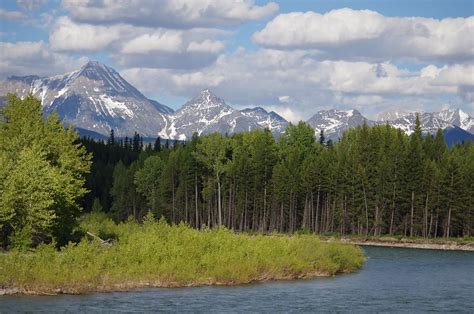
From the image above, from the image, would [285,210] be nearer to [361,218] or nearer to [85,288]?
[361,218]

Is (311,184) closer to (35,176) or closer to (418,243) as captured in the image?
(418,243)

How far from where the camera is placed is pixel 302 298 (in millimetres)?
57125

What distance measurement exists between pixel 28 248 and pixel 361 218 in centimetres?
7900

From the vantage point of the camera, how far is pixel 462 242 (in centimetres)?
12012

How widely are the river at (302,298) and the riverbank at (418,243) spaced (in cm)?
4251

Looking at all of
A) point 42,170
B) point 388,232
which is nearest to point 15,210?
point 42,170

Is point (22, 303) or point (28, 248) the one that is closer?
point (22, 303)

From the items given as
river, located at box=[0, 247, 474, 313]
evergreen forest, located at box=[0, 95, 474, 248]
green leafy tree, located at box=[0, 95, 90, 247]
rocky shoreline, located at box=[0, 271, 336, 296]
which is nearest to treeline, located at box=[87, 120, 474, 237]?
evergreen forest, located at box=[0, 95, 474, 248]

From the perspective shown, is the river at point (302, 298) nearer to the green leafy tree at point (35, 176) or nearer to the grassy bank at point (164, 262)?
the grassy bank at point (164, 262)

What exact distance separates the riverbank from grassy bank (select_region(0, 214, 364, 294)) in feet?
155

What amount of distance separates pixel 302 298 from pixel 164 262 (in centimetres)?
1191

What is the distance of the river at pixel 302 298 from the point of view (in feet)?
168

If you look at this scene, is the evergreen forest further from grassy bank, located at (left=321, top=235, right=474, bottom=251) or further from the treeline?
grassy bank, located at (left=321, top=235, right=474, bottom=251)

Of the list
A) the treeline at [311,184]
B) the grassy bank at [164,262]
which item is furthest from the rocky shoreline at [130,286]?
the treeline at [311,184]
